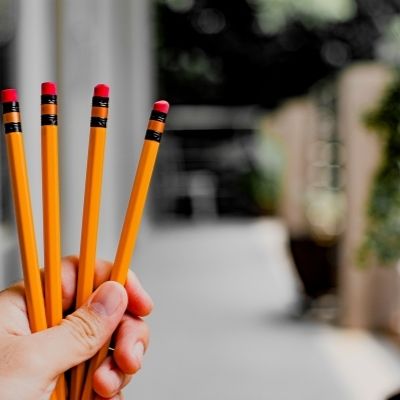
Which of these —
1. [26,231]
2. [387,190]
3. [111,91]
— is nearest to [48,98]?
[26,231]

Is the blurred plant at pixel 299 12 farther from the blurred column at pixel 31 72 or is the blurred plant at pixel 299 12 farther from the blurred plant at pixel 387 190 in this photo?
the blurred plant at pixel 387 190

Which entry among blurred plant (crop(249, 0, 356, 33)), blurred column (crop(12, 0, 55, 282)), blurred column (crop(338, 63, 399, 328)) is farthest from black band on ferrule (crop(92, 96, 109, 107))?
blurred plant (crop(249, 0, 356, 33))

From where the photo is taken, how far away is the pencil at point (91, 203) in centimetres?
79

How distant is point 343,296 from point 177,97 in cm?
792

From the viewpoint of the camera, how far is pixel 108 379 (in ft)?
2.71

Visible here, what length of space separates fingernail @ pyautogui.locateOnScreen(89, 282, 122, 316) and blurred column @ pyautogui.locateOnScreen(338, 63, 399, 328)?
284cm

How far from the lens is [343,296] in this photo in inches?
145

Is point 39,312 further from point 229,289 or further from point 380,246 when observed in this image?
point 229,289

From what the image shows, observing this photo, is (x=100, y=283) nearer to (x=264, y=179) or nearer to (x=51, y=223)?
(x=51, y=223)

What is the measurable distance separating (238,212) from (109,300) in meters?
8.48

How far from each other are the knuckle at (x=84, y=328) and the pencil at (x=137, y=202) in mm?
40

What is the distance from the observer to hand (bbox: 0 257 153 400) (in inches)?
30.4

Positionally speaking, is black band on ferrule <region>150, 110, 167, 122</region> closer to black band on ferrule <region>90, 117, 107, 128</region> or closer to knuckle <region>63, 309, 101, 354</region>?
black band on ferrule <region>90, 117, 107, 128</region>

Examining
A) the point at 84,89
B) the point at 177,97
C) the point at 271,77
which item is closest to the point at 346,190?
the point at 84,89
